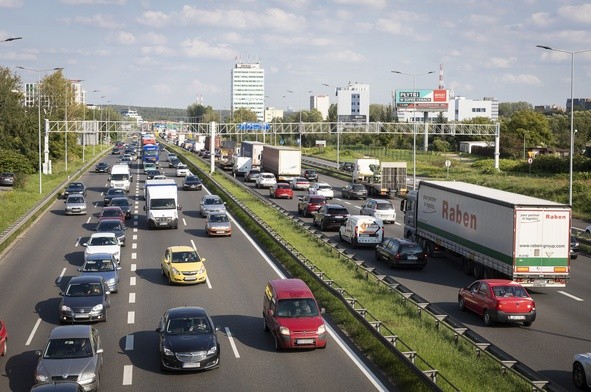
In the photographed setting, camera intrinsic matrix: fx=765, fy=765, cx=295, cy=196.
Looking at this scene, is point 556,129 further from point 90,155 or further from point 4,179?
point 4,179

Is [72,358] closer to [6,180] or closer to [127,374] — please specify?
[127,374]

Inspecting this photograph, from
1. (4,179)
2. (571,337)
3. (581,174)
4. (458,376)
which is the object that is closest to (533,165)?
(581,174)

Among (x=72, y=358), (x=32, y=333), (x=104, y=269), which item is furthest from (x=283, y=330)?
(x=104, y=269)

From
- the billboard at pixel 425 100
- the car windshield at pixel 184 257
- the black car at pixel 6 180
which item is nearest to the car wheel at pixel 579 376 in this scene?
the car windshield at pixel 184 257

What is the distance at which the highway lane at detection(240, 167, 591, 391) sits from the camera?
1995 cm

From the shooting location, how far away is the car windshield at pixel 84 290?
2455 cm

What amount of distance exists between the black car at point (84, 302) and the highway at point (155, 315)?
50 centimetres

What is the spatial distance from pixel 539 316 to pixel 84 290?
14818 millimetres

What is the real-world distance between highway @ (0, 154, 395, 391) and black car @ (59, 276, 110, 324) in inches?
19.5

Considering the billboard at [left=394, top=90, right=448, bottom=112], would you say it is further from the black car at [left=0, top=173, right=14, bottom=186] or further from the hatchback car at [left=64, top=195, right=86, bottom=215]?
the hatchback car at [left=64, top=195, right=86, bottom=215]

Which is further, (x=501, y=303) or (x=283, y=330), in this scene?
(x=501, y=303)

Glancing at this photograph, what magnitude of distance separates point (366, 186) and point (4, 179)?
36.1 meters

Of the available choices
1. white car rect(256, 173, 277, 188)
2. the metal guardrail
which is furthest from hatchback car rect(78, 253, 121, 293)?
white car rect(256, 173, 277, 188)

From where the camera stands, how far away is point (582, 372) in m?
17.2
